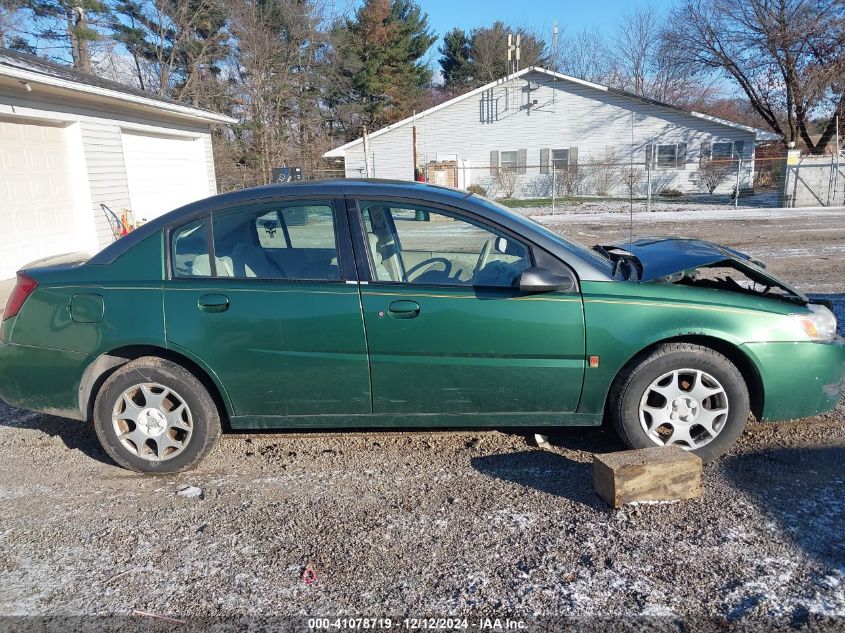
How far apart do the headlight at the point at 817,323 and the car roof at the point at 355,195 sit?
1.09 m

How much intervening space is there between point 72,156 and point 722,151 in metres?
28.3

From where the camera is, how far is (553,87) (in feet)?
103

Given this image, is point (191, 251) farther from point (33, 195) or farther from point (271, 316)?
point (33, 195)

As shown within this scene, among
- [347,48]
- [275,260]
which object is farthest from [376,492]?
[347,48]

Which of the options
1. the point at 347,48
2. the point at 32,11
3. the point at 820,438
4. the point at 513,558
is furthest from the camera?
the point at 347,48

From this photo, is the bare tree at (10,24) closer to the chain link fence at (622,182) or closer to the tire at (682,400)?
the chain link fence at (622,182)

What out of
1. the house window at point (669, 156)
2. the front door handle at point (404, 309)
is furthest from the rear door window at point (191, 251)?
the house window at point (669, 156)

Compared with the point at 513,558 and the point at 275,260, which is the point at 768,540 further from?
the point at 275,260

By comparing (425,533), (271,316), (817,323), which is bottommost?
Answer: (425,533)

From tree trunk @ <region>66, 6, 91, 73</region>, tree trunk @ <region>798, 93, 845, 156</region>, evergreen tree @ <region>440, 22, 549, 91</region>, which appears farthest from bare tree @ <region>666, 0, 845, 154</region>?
tree trunk @ <region>66, 6, 91, 73</region>

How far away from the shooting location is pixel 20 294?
12.8 ft

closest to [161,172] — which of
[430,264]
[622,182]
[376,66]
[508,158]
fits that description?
[430,264]

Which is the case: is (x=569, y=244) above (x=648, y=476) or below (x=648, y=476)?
above

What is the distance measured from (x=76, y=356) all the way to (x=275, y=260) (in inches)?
50.1
